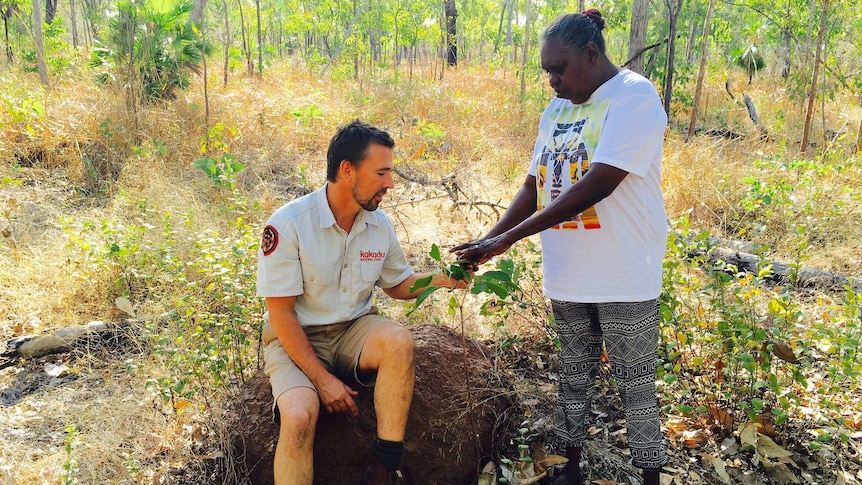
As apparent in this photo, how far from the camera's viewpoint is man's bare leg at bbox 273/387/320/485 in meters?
1.92

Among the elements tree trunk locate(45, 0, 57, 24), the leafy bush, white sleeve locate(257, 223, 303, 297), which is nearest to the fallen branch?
white sleeve locate(257, 223, 303, 297)

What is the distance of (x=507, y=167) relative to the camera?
6012mm

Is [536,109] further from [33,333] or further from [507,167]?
[33,333]

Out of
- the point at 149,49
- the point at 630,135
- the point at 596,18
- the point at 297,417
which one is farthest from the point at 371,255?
the point at 149,49

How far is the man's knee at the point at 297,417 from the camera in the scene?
1.92 meters

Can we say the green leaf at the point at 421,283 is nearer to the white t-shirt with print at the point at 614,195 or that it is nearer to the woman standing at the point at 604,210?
the woman standing at the point at 604,210

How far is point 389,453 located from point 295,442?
0.33 metres

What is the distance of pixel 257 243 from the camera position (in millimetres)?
3023

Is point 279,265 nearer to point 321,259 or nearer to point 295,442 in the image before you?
point 321,259

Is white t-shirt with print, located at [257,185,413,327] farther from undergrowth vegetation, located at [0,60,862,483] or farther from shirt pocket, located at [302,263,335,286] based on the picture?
undergrowth vegetation, located at [0,60,862,483]

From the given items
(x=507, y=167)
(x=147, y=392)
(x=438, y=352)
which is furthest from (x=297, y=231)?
(x=507, y=167)

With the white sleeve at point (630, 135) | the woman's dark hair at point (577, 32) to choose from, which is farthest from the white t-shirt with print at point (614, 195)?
the woman's dark hair at point (577, 32)

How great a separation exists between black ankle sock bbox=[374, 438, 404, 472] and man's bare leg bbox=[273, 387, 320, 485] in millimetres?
238

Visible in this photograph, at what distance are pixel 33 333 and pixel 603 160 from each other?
3.55 metres
